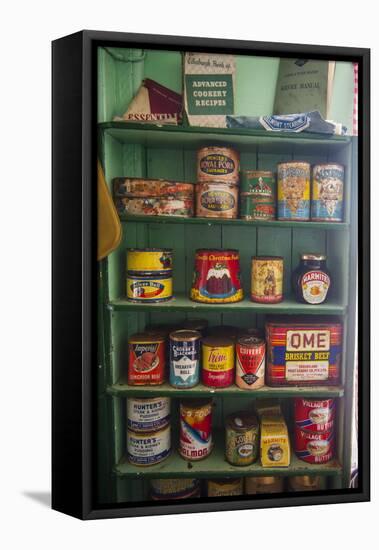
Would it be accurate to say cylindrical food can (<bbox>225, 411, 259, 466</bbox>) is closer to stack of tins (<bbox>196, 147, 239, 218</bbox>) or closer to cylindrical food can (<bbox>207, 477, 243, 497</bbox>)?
cylindrical food can (<bbox>207, 477, 243, 497</bbox>)

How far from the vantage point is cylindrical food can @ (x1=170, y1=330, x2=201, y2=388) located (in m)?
1.57

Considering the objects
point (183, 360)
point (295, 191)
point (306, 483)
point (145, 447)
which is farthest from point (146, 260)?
point (306, 483)

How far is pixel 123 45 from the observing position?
4.57ft

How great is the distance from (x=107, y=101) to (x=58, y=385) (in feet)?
3.50

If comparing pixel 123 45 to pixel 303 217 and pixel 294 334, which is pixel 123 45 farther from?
pixel 294 334

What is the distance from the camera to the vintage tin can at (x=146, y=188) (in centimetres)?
153

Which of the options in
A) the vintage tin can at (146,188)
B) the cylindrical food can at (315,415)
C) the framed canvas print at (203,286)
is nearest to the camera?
the framed canvas print at (203,286)

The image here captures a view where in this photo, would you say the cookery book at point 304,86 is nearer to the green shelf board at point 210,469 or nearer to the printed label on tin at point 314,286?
the printed label on tin at point 314,286

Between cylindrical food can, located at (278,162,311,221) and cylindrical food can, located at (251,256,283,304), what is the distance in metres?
0.18

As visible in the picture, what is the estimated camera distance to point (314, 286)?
1.59 m

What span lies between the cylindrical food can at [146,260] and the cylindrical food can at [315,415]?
0.81 metres

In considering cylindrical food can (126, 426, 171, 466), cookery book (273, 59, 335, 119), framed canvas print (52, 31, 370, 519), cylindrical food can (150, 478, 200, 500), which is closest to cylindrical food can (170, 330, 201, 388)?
framed canvas print (52, 31, 370, 519)

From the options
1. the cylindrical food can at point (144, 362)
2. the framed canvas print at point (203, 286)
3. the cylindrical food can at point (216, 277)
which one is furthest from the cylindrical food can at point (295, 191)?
the cylindrical food can at point (144, 362)

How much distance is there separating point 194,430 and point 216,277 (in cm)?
64
